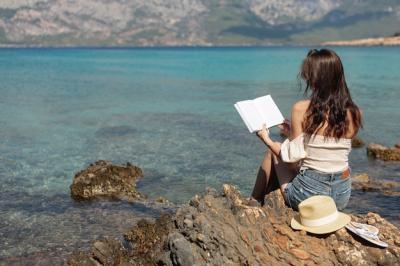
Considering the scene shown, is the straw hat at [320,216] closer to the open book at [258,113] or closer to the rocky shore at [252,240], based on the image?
the rocky shore at [252,240]

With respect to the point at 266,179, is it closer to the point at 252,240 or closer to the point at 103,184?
the point at 252,240

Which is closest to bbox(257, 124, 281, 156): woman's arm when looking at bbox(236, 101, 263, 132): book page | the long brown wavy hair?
bbox(236, 101, 263, 132): book page

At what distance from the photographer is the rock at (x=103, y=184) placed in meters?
16.5

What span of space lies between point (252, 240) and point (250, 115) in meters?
2.12

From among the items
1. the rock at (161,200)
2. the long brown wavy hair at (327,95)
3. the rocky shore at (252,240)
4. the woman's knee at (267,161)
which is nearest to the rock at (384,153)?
the rock at (161,200)

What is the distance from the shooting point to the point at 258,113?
29.2ft

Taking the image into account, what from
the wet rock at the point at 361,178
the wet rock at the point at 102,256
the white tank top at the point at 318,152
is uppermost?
the white tank top at the point at 318,152

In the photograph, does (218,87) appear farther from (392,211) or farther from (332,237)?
(332,237)

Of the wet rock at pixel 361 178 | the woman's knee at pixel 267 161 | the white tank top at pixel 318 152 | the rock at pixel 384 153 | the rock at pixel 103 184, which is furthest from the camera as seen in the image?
the rock at pixel 384 153

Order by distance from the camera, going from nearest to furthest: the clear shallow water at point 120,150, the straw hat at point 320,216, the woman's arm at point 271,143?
the straw hat at point 320,216 → the woman's arm at point 271,143 → the clear shallow water at point 120,150

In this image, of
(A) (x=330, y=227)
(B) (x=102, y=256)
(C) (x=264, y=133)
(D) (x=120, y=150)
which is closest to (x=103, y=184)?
(B) (x=102, y=256)

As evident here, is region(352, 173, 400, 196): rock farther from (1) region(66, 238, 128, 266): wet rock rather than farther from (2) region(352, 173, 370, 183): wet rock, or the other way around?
(1) region(66, 238, 128, 266): wet rock

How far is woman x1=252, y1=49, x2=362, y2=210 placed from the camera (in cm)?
801

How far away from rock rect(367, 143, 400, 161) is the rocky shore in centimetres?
1405
